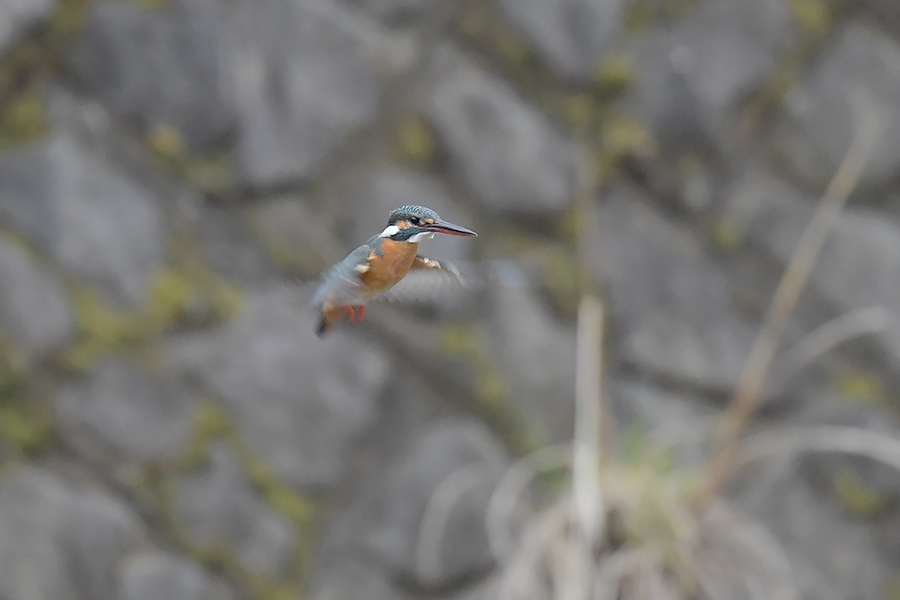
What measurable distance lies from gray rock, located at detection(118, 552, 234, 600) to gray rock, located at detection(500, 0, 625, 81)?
25.3 inches

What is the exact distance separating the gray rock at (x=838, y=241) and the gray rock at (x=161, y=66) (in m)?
0.58

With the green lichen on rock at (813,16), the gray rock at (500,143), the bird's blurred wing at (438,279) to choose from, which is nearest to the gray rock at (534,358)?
the gray rock at (500,143)

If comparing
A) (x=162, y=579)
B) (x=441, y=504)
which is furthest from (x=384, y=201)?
(x=162, y=579)

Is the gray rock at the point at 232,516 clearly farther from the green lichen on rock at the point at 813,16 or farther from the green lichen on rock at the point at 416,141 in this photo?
the green lichen on rock at the point at 813,16

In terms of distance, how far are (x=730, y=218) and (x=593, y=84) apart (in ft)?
0.71

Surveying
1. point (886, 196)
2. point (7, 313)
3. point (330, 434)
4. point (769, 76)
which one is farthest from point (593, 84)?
point (7, 313)

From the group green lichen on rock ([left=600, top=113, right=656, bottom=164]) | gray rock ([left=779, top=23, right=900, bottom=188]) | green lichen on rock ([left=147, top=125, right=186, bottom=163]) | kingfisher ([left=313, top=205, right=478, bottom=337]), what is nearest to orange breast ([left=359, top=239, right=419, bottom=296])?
kingfisher ([left=313, top=205, right=478, bottom=337])

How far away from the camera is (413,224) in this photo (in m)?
0.23

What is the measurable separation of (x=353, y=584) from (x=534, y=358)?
303mm

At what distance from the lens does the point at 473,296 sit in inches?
38.6

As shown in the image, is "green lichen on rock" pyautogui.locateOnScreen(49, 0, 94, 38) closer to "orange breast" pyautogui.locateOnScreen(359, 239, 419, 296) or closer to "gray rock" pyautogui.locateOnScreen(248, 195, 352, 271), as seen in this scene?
"gray rock" pyautogui.locateOnScreen(248, 195, 352, 271)

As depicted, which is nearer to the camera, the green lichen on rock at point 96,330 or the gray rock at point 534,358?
the green lichen on rock at point 96,330

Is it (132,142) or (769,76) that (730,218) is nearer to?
(769,76)

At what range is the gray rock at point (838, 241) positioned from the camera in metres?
1.04
